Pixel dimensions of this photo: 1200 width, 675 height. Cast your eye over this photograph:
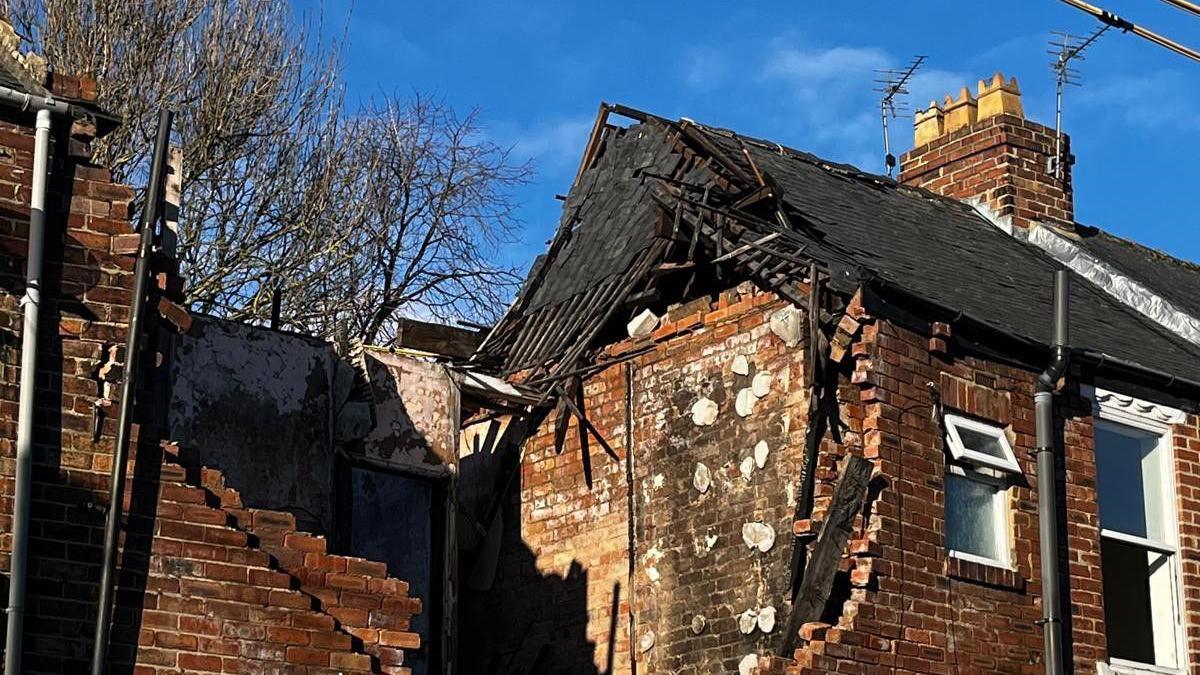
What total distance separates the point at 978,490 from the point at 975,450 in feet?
0.96

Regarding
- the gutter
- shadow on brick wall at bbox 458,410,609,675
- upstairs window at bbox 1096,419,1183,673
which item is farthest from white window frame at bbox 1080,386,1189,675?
the gutter

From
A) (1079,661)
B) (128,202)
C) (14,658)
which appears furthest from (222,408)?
(1079,661)

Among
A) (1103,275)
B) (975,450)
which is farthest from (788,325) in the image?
(1103,275)

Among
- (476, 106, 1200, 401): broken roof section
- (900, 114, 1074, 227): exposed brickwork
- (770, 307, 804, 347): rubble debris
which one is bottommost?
(770, 307, 804, 347): rubble debris

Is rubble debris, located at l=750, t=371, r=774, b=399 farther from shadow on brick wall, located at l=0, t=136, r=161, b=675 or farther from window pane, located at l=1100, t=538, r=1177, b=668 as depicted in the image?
shadow on brick wall, located at l=0, t=136, r=161, b=675

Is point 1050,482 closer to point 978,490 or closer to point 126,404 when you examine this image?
point 978,490

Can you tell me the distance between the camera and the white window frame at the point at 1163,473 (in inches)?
A: 548

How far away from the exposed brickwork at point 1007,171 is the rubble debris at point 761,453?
554 centimetres

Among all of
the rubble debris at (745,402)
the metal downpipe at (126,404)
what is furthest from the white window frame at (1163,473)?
the metal downpipe at (126,404)

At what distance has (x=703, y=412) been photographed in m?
13.9

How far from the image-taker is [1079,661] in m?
13.2

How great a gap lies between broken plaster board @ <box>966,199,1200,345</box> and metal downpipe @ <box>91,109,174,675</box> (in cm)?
939

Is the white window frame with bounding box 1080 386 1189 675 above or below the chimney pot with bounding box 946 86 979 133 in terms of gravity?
below

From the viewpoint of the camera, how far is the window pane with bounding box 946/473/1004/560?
13133mm
